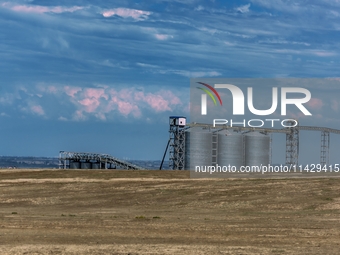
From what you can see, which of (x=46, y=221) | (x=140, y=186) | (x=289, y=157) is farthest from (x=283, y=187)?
(x=289, y=157)

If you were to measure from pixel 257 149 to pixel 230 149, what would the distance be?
3.59 meters

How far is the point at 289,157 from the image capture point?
8850cm

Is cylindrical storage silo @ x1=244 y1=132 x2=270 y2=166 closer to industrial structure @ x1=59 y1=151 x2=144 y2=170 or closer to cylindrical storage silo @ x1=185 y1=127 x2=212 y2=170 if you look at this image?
cylindrical storage silo @ x1=185 y1=127 x2=212 y2=170

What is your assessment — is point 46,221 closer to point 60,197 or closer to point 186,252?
point 186,252

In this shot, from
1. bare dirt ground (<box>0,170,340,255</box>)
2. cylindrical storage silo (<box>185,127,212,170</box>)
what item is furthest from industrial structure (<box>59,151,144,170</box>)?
bare dirt ground (<box>0,170,340,255</box>)

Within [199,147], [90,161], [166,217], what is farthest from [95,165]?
[166,217]

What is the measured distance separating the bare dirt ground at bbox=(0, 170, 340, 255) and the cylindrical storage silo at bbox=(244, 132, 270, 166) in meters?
27.2

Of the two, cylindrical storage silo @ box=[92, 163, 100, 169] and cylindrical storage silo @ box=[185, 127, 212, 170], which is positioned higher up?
cylindrical storage silo @ box=[185, 127, 212, 170]

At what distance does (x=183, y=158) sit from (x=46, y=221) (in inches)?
2410

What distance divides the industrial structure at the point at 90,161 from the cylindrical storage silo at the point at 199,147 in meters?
15.3

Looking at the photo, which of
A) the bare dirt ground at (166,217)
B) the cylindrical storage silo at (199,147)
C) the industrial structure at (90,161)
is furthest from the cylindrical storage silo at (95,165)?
the bare dirt ground at (166,217)

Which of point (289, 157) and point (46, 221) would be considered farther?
point (289, 157)

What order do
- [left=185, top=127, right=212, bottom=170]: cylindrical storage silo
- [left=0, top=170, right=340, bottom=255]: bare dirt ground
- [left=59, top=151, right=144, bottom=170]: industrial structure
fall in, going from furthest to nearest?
[left=59, top=151, right=144, bottom=170]: industrial structure
[left=185, top=127, right=212, bottom=170]: cylindrical storage silo
[left=0, top=170, right=340, bottom=255]: bare dirt ground

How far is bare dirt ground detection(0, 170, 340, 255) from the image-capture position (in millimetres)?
20016
